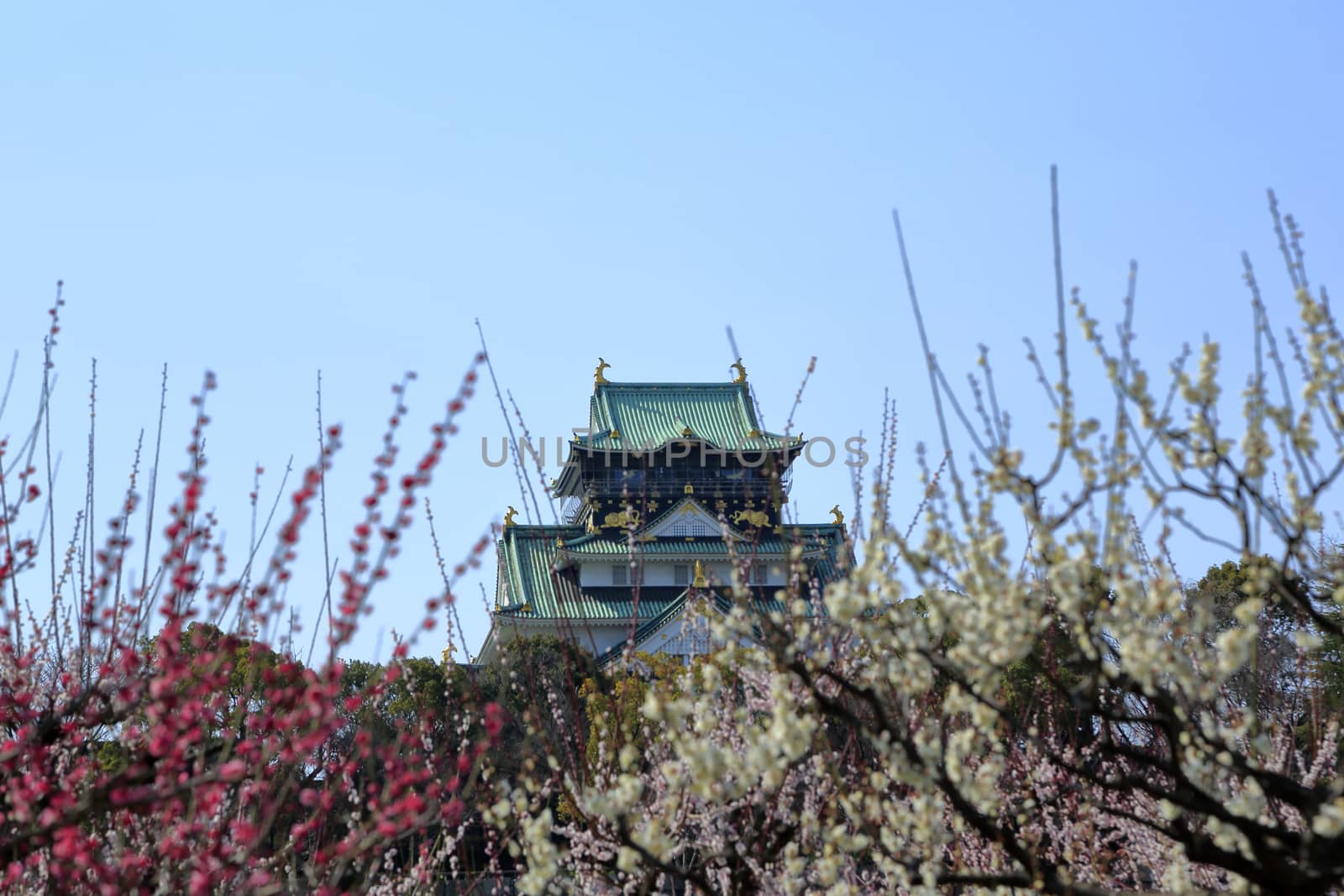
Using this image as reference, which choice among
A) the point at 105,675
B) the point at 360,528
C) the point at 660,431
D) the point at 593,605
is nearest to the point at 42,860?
the point at 105,675

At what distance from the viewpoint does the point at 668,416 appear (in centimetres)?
4753

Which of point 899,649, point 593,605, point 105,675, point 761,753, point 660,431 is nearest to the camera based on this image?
point 761,753

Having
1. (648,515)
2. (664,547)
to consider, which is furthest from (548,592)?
(648,515)

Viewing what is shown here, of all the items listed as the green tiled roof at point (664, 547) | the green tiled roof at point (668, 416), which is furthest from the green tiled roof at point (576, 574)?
the green tiled roof at point (668, 416)

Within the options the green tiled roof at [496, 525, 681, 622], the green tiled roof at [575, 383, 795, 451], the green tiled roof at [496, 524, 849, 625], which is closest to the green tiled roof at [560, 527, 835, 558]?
the green tiled roof at [496, 524, 849, 625]

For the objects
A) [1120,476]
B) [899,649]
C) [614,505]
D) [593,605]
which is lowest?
[899,649]

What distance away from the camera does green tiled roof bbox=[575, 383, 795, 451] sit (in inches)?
1800

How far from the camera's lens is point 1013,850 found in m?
4.66

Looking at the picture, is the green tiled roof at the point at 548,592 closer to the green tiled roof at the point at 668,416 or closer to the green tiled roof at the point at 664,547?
the green tiled roof at the point at 664,547

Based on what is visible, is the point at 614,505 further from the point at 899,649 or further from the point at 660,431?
the point at 899,649

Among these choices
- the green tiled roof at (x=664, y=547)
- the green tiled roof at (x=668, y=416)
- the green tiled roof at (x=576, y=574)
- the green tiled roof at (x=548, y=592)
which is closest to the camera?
the green tiled roof at (x=548, y=592)

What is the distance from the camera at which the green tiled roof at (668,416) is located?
45.7 metres

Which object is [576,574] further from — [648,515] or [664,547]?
[648,515]

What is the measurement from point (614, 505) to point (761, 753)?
4117 cm
